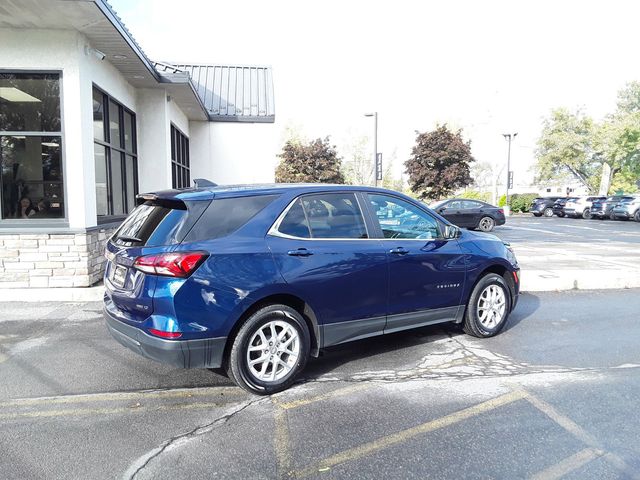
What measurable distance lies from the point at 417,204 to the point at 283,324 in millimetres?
1989

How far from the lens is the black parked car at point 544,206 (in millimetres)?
35438

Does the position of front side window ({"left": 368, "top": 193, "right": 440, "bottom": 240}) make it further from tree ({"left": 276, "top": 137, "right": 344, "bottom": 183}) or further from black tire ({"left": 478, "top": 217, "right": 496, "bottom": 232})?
tree ({"left": 276, "top": 137, "right": 344, "bottom": 183})

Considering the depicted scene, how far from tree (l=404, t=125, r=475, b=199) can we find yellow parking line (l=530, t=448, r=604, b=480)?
29.3 meters

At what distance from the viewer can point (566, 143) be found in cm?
4572

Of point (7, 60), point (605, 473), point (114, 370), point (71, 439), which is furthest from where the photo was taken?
point (7, 60)

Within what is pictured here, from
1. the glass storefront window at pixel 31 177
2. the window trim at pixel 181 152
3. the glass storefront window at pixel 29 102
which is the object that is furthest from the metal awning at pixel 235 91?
the glass storefront window at pixel 31 177

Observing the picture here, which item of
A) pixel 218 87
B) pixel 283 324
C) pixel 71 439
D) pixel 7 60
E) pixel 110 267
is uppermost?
pixel 218 87

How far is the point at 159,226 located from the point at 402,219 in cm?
235

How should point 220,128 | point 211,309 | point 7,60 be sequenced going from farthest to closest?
point 220,128
point 7,60
point 211,309

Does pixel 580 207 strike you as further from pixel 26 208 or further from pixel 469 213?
pixel 26 208

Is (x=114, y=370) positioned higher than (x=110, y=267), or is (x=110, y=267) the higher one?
(x=110, y=267)

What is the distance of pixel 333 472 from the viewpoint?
9.19ft

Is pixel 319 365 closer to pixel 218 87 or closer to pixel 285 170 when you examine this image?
pixel 218 87

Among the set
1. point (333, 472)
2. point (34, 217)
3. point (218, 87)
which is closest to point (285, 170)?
point (218, 87)
